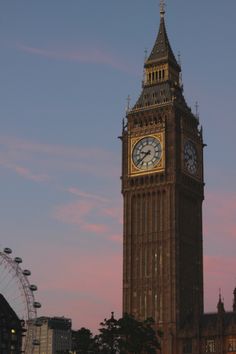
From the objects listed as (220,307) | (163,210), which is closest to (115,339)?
(220,307)

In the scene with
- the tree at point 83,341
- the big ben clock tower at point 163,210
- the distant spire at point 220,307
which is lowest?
the tree at point 83,341

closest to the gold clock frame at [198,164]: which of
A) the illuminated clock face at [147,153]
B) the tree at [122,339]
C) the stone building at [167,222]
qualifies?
the stone building at [167,222]

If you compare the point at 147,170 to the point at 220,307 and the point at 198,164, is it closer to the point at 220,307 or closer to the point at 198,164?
the point at 198,164

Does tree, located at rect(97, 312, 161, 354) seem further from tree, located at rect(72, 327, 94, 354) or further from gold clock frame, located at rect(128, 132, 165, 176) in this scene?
gold clock frame, located at rect(128, 132, 165, 176)

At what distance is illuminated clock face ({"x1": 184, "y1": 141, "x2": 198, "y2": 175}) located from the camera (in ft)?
544

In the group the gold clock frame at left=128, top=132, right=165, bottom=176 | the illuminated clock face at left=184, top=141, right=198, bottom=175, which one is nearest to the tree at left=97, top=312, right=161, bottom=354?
the gold clock frame at left=128, top=132, right=165, bottom=176

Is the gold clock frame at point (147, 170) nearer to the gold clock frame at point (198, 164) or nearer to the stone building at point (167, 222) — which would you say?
the stone building at point (167, 222)

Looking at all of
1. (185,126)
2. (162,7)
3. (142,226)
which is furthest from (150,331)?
(162,7)

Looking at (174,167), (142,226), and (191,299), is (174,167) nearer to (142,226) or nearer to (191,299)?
(142,226)

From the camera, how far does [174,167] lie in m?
161

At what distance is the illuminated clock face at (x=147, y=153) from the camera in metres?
164

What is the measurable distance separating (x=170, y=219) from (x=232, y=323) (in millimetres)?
20982

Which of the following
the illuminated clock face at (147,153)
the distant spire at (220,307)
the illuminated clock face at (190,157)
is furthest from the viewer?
the illuminated clock face at (190,157)

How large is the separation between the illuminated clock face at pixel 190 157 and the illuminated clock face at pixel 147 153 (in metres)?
5.30
